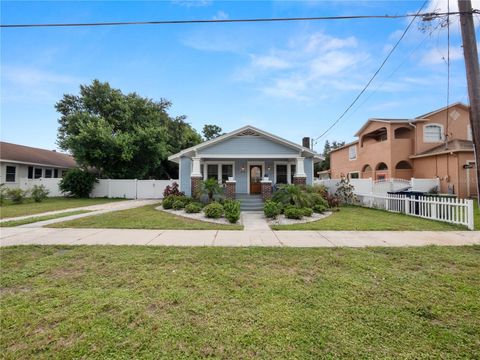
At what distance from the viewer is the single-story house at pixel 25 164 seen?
63.8ft

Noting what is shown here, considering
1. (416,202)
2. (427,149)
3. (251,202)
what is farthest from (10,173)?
(427,149)

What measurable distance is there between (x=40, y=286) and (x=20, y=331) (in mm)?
1285

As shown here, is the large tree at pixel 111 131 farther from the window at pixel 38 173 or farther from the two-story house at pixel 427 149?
the two-story house at pixel 427 149

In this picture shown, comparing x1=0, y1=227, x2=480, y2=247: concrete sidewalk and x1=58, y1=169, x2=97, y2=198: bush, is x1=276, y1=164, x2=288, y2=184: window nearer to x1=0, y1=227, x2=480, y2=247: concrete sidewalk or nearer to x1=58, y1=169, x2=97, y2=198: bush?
x1=0, y1=227, x2=480, y2=247: concrete sidewalk

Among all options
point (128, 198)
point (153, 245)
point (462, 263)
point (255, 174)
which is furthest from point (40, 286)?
point (128, 198)

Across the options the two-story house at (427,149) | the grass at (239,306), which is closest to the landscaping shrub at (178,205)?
the grass at (239,306)

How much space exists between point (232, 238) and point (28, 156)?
26000mm

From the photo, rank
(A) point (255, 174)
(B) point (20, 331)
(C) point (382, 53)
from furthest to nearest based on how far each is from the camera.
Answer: (A) point (255, 174) < (C) point (382, 53) < (B) point (20, 331)

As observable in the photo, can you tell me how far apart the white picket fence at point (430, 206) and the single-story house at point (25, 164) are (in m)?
27.7

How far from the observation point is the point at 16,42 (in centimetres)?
900

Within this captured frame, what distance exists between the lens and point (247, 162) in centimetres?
1486

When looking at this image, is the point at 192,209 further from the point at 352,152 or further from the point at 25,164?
the point at 352,152

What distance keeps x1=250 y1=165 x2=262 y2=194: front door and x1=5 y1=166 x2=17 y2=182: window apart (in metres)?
20.9

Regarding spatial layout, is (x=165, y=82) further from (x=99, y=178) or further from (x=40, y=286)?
(x=40, y=286)
